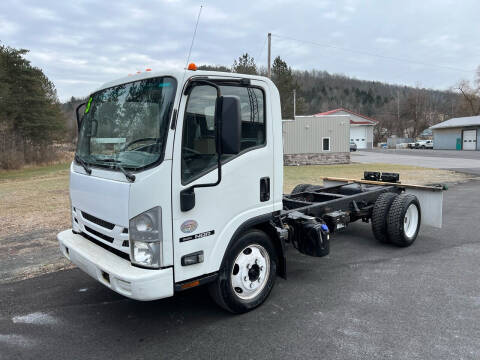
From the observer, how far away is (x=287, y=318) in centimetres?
361

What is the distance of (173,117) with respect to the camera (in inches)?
117

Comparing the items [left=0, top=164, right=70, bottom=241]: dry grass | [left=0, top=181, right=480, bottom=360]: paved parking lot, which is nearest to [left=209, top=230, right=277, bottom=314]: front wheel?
[left=0, top=181, right=480, bottom=360]: paved parking lot

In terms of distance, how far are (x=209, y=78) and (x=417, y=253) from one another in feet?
14.5

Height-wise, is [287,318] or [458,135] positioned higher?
[458,135]

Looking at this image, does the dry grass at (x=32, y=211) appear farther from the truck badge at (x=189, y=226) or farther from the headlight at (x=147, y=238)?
the truck badge at (x=189, y=226)

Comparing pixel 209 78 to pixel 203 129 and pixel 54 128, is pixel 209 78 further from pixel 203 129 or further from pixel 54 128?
pixel 54 128

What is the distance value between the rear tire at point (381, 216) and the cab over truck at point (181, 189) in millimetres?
1940

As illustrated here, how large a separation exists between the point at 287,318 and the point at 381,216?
9.70ft

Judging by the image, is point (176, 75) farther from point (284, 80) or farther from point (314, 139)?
point (284, 80)

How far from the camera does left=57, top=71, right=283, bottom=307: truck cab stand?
2.90m

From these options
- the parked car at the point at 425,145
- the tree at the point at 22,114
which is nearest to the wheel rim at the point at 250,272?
the tree at the point at 22,114

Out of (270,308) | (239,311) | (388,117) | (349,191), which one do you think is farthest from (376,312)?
(388,117)

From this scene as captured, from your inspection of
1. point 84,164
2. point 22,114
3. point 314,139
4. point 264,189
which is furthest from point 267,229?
point 22,114

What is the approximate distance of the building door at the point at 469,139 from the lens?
48.9 meters
